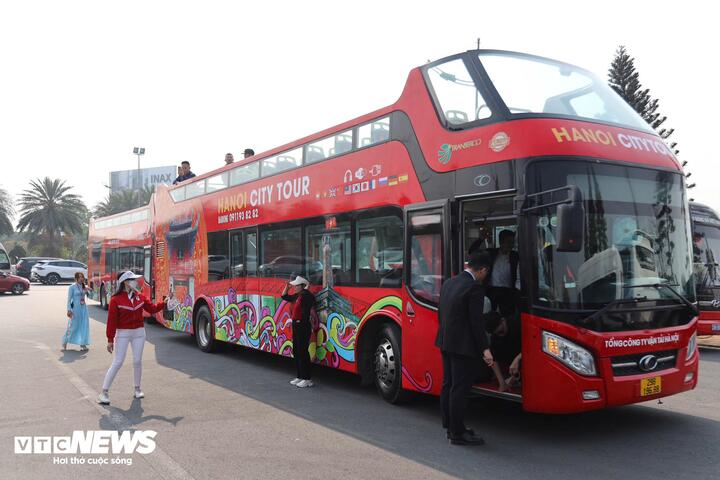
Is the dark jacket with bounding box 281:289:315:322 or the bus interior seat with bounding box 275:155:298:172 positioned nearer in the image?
the dark jacket with bounding box 281:289:315:322

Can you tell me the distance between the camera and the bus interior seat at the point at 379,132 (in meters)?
7.29

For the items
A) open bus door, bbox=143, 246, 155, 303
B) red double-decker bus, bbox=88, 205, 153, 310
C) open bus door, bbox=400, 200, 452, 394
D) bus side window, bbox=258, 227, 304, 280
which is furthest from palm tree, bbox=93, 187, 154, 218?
open bus door, bbox=400, 200, 452, 394

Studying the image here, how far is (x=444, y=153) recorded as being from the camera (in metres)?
6.37

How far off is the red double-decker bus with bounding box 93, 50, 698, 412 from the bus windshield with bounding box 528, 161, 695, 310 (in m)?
0.01

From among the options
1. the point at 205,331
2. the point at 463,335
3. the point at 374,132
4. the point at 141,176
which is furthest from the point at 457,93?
the point at 141,176

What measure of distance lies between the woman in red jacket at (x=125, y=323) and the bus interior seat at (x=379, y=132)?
350cm

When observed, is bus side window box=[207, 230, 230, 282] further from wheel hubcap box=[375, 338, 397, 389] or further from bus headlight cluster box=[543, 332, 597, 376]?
bus headlight cluster box=[543, 332, 597, 376]

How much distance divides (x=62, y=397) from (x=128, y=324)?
1.29 m

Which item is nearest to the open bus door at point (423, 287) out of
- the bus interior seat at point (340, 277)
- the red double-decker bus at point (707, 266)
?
the bus interior seat at point (340, 277)

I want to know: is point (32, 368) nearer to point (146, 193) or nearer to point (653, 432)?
point (653, 432)

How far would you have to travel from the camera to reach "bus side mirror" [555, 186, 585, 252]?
15.7 ft

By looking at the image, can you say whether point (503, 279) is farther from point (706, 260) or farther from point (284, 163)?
point (706, 260)

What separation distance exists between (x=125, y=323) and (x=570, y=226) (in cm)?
562

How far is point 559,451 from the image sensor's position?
5.37m
